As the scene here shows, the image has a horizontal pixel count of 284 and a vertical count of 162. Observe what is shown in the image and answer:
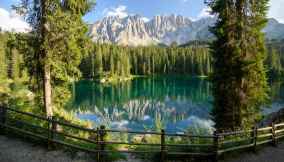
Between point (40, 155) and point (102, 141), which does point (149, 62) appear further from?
point (102, 141)

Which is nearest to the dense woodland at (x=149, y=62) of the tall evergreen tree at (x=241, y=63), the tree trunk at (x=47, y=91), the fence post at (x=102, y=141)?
the tall evergreen tree at (x=241, y=63)

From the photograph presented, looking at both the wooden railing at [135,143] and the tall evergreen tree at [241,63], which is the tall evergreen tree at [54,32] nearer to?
the wooden railing at [135,143]

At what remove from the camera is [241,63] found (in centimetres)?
1584

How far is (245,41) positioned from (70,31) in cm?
1119

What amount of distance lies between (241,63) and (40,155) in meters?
13.2

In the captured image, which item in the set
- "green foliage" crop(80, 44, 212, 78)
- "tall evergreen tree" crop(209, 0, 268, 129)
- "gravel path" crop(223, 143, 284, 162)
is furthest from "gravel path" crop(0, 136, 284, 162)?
"green foliage" crop(80, 44, 212, 78)

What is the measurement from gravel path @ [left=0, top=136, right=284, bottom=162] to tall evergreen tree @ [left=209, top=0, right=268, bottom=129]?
5584mm

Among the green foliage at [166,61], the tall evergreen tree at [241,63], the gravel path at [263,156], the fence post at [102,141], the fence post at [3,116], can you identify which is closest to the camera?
the fence post at [102,141]

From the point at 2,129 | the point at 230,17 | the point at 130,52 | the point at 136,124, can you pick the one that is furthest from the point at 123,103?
the point at 130,52

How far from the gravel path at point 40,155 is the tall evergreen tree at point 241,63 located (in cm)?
558

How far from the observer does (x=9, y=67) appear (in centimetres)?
7094

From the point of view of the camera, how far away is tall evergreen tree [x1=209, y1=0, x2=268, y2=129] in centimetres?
1586

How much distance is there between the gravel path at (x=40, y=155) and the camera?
838cm

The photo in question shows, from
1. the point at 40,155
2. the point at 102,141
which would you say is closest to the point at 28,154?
the point at 40,155
